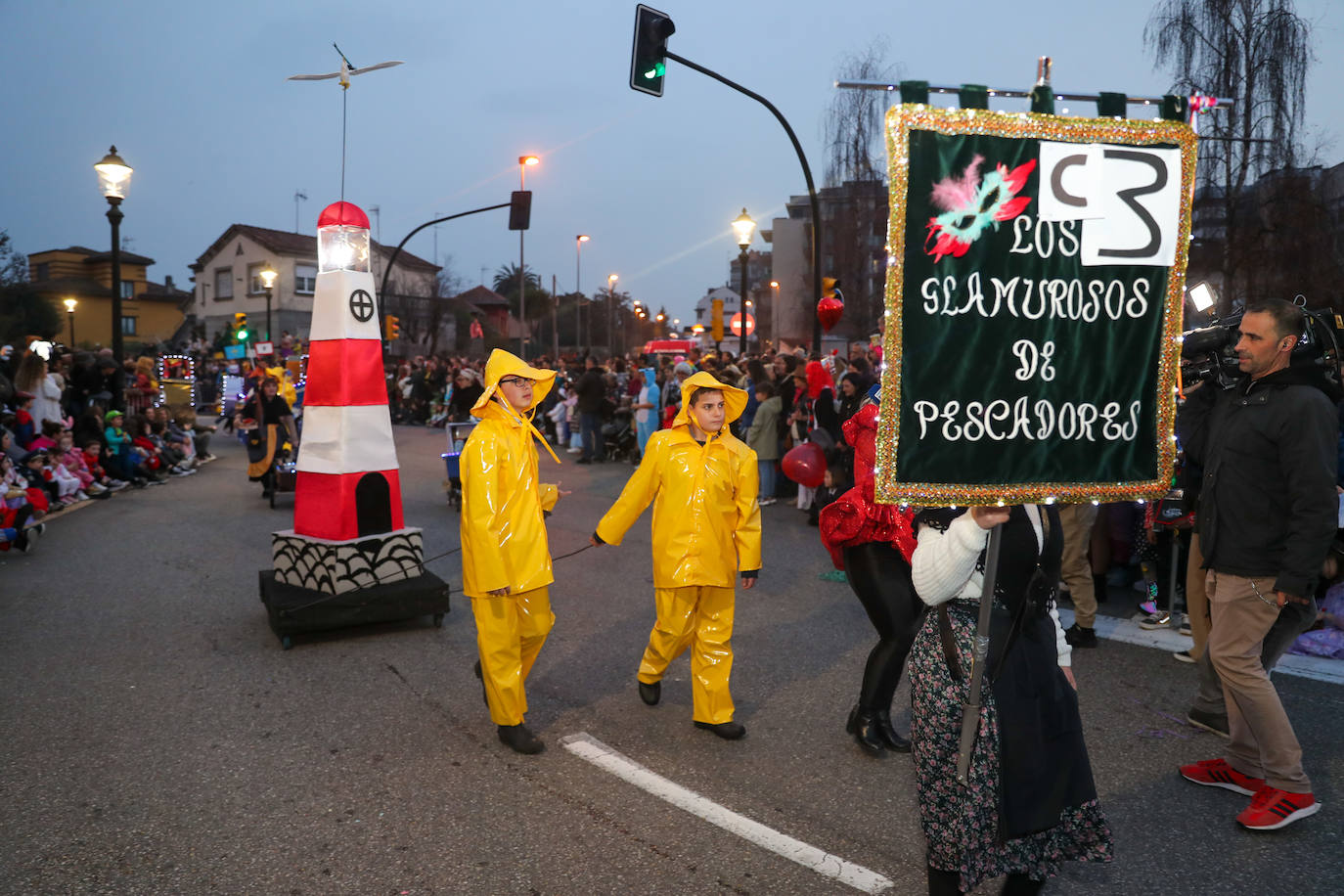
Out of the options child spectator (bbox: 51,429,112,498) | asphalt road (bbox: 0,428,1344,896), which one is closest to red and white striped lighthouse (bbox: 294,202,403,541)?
asphalt road (bbox: 0,428,1344,896)

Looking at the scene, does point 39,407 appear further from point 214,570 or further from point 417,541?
point 417,541

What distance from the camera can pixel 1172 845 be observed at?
145 inches

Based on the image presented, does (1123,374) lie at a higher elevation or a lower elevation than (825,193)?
lower

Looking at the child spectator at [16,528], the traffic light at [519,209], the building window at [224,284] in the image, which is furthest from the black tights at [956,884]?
the building window at [224,284]

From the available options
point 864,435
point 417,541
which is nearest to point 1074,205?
point 864,435

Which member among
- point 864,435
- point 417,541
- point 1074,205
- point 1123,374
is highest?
point 1074,205

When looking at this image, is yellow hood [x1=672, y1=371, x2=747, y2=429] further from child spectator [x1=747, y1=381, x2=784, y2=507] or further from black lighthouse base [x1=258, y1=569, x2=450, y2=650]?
child spectator [x1=747, y1=381, x2=784, y2=507]

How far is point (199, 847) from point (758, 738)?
2.51m

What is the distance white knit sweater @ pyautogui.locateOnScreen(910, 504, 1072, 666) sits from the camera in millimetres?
2594

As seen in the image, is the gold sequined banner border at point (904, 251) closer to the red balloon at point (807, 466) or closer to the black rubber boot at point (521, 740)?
the black rubber boot at point (521, 740)

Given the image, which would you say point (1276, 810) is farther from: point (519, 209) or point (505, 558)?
point (519, 209)

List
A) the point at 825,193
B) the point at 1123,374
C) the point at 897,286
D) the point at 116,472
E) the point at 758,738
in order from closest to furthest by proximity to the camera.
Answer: the point at 897,286 → the point at 1123,374 → the point at 758,738 → the point at 116,472 → the point at 825,193

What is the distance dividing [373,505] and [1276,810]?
18.0 feet

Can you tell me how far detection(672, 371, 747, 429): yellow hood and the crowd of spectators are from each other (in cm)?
782
